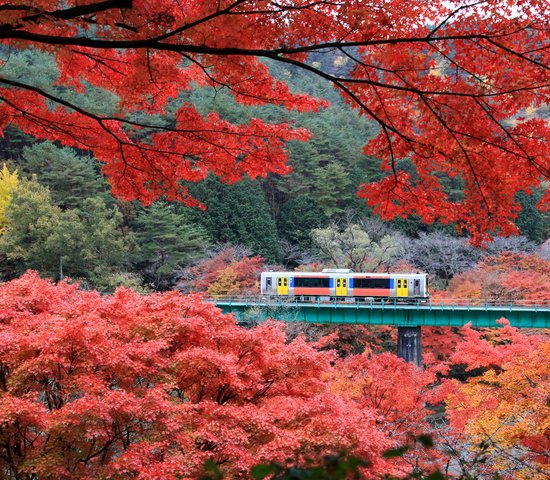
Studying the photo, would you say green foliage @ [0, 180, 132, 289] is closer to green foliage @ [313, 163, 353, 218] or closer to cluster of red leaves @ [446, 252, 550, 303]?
green foliage @ [313, 163, 353, 218]

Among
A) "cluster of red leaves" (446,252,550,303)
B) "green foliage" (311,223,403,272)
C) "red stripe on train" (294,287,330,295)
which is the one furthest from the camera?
"green foliage" (311,223,403,272)

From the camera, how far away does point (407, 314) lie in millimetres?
20844

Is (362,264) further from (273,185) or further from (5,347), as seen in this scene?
(5,347)

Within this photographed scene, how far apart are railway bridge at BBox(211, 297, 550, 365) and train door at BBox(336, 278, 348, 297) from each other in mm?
415

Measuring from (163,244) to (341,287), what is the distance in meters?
9.88

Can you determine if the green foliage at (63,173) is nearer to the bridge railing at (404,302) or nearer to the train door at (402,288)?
the bridge railing at (404,302)

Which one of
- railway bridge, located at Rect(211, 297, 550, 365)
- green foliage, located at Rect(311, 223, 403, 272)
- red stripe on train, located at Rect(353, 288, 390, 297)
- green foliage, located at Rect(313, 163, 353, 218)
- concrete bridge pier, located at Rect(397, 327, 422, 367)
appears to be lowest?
concrete bridge pier, located at Rect(397, 327, 422, 367)

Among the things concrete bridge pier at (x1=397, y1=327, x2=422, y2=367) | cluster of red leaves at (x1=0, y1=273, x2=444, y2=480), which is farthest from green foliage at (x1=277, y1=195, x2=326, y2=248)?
cluster of red leaves at (x1=0, y1=273, x2=444, y2=480)

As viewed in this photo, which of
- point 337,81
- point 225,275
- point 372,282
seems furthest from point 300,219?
point 337,81

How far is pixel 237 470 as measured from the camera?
649 centimetres

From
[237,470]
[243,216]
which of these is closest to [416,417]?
[237,470]

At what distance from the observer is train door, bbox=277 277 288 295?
22.7 metres

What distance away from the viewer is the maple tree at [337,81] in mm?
3344

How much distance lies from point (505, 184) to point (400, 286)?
18.3 m
